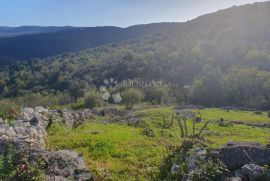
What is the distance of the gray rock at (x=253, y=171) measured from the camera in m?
12.7

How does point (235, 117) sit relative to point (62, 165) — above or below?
below

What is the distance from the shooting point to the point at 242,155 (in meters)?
14.3

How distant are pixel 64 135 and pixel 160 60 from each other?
138001 millimetres

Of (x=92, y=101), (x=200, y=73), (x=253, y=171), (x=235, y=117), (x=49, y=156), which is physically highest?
(x=253, y=171)

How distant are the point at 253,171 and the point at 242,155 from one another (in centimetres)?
152

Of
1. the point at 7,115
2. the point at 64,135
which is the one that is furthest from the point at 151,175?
the point at 7,115

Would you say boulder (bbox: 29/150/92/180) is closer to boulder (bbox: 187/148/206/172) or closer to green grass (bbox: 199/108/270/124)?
boulder (bbox: 187/148/206/172)

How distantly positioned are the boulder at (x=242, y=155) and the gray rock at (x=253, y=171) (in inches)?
27.7

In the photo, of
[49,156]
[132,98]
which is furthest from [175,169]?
[132,98]

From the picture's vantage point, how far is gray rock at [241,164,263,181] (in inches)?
498

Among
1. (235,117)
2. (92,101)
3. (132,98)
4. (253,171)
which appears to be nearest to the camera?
(253,171)

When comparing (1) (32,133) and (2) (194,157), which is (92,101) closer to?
(1) (32,133)

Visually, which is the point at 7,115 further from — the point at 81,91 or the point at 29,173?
the point at 81,91

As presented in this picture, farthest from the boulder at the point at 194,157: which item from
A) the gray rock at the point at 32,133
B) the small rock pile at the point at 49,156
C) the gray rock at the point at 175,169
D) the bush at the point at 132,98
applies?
the bush at the point at 132,98
